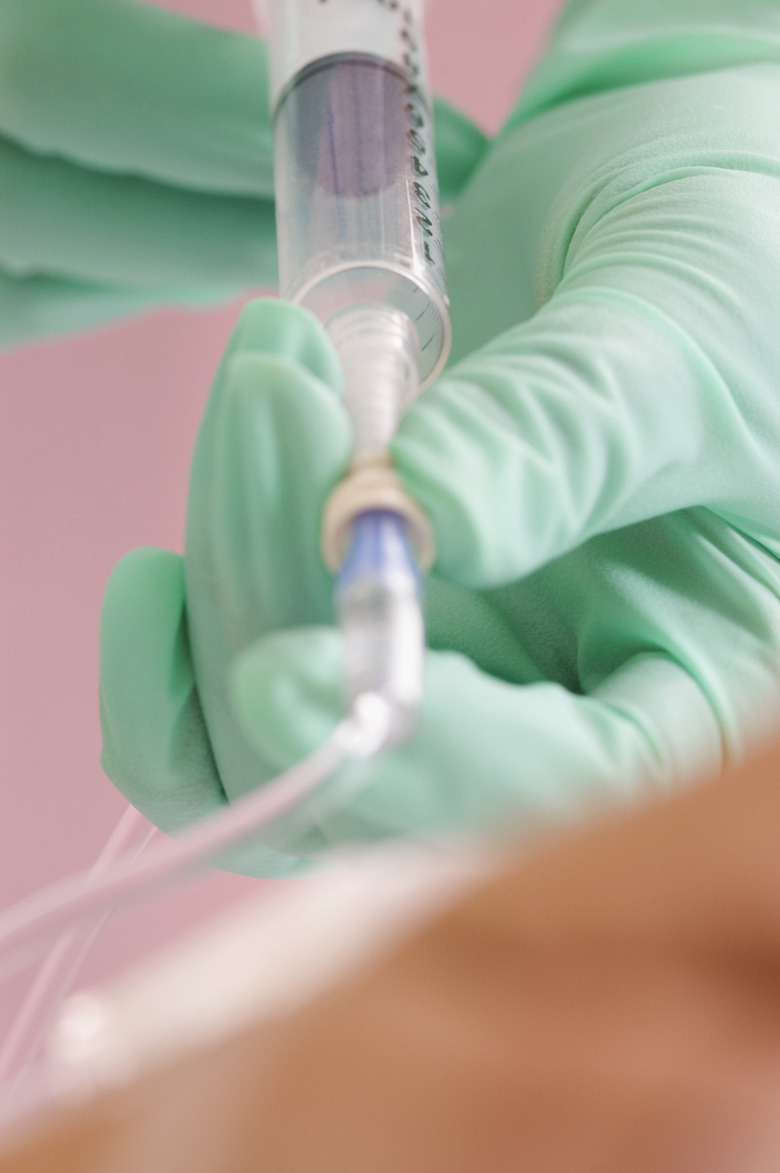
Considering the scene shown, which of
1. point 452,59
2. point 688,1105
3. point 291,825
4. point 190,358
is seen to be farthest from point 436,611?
point 452,59

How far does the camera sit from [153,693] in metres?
0.35

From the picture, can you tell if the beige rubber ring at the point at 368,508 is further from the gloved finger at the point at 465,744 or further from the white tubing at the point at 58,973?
the white tubing at the point at 58,973

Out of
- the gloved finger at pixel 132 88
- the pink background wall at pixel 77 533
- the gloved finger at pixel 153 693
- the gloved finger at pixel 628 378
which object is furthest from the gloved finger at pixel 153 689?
the gloved finger at pixel 132 88

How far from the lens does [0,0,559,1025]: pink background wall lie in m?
0.74

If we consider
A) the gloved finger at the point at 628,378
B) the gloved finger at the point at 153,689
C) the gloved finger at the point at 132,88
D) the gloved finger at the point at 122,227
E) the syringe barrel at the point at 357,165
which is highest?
the gloved finger at the point at 132,88

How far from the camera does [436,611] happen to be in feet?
1.35

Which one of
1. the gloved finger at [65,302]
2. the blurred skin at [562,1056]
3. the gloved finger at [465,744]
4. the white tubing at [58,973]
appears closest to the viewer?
the blurred skin at [562,1056]

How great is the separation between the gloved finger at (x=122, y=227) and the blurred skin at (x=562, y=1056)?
66cm

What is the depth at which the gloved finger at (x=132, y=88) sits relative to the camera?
0.68 m

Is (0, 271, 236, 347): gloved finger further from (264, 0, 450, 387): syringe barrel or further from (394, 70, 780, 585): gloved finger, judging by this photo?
(394, 70, 780, 585): gloved finger

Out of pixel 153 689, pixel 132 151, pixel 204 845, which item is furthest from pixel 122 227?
pixel 204 845

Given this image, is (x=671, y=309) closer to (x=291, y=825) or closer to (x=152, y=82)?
(x=291, y=825)

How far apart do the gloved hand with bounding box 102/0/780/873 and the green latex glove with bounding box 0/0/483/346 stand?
0.31 m

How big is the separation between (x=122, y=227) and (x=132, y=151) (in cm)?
6
